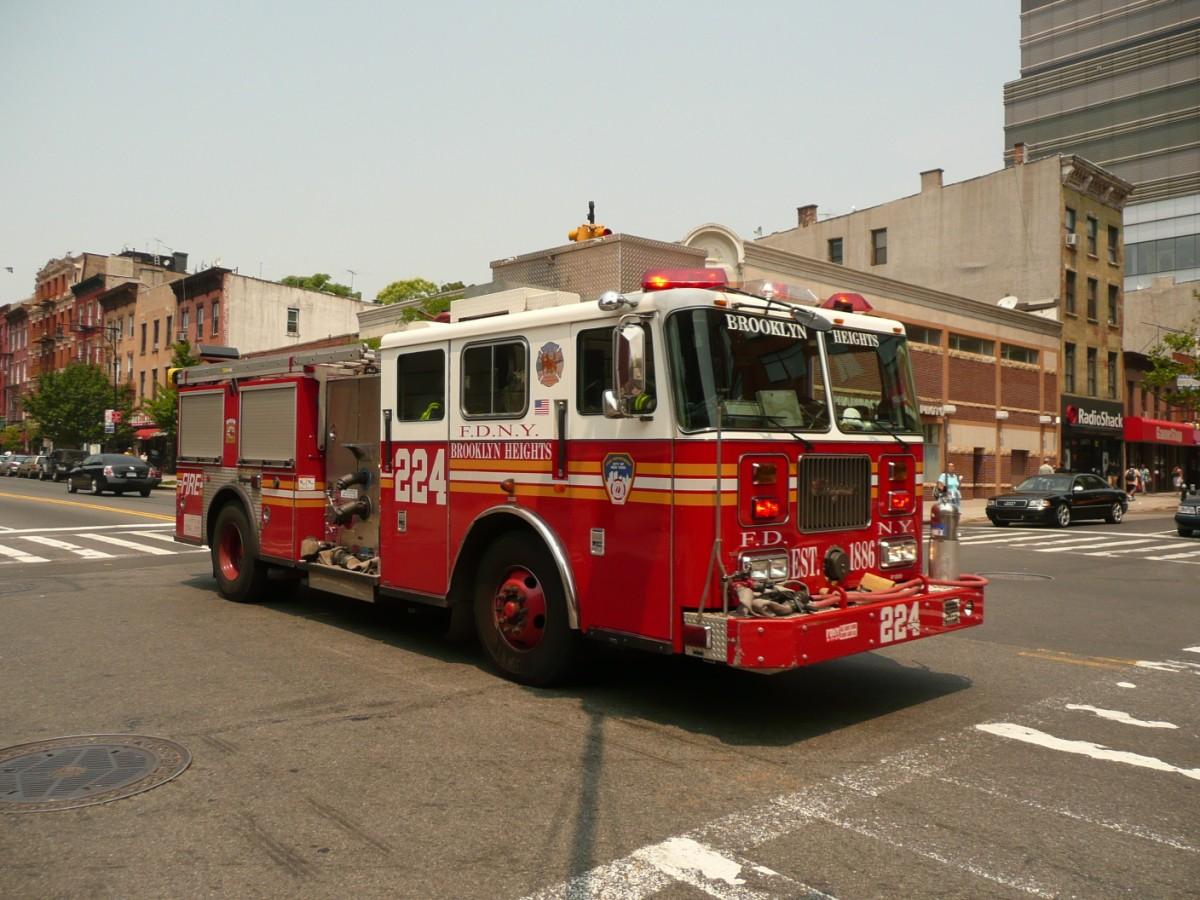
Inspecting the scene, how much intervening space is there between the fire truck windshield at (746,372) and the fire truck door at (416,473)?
2.39 meters

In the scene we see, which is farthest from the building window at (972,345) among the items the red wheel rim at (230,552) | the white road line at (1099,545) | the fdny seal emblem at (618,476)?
the fdny seal emblem at (618,476)

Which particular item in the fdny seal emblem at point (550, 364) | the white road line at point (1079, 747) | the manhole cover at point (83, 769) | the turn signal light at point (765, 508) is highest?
the fdny seal emblem at point (550, 364)

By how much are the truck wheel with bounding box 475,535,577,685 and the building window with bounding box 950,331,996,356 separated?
110 feet

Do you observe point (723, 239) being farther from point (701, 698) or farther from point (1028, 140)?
point (1028, 140)

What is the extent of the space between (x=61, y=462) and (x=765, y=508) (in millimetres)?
48578

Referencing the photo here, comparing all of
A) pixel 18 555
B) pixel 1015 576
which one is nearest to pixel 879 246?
pixel 1015 576

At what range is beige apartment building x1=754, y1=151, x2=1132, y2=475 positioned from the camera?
43750 mm

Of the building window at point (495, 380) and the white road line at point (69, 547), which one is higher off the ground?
the building window at point (495, 380)

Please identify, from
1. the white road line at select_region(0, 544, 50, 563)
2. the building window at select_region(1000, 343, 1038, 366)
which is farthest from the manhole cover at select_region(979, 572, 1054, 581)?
the building window at select_region(1000, 343, 1038, 366)

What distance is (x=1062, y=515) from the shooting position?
2511 cm

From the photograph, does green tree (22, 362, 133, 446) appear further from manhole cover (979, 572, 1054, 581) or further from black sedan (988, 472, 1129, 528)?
manhole cover (979, 572, 1054, 581)

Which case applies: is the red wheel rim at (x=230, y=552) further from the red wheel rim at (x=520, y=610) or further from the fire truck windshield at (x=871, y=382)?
the fire truck windshield at (x=871, y=382)

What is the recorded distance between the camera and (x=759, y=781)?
5086 mm

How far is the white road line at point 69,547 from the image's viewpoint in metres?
15.4
